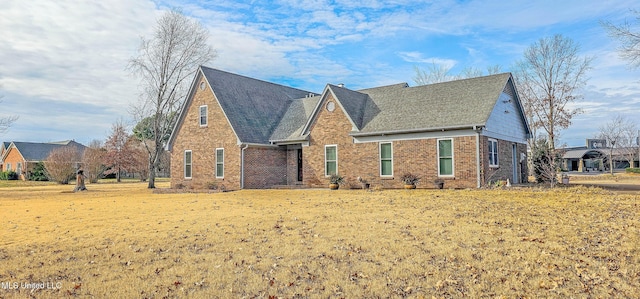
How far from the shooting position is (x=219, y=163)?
83.7 feet

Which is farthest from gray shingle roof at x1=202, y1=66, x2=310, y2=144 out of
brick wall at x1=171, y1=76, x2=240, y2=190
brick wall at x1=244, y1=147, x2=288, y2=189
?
brick wall at x1=244, y1=147, x2=288, y2=189

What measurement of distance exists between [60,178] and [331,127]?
32.8 metres

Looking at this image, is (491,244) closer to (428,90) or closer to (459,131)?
(459,131)

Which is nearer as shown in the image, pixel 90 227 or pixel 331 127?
pixel 90 227

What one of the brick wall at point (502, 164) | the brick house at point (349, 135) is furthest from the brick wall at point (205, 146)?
the brick wall at point (502, 164)

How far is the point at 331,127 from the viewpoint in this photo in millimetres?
23344

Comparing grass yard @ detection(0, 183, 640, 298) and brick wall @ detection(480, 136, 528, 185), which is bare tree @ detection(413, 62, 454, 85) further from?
grass yard @ detection(0, 183, 640, 298)

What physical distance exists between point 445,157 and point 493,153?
267 cm

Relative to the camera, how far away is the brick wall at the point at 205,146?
2472 centimetres

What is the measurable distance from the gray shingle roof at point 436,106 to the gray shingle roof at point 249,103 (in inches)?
268

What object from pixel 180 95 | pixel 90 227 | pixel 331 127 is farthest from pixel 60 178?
pixel 90 227

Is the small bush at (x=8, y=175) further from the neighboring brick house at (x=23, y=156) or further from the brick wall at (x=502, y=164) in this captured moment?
the brick wall at (x=502, y=164)

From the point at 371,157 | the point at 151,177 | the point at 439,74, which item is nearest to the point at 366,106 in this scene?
the point at 371,157

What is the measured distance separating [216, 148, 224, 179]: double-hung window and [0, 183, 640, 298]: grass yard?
39.9 feet
